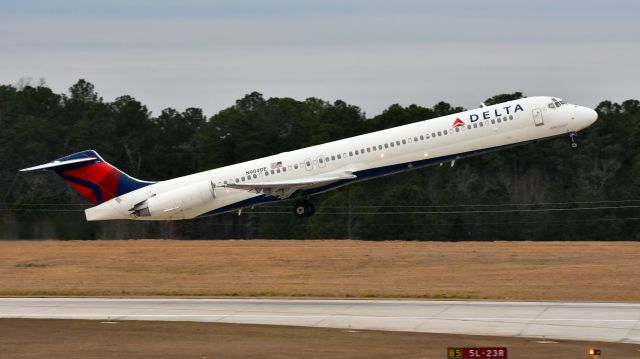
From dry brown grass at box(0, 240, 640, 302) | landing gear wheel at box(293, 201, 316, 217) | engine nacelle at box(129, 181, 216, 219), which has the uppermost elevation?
engine nacelle at box(129, 181, 216, 219)

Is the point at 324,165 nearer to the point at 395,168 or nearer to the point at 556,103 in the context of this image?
the point at 395,168

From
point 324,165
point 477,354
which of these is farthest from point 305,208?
point 477,354

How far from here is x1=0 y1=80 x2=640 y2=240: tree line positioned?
69.8 m

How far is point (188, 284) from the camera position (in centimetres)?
4891

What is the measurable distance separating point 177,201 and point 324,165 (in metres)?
7.95

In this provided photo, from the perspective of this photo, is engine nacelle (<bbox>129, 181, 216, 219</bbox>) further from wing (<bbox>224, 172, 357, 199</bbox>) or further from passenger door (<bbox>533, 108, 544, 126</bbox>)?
passenger door (<bbox>533, 108, 544, 126</bbox>)

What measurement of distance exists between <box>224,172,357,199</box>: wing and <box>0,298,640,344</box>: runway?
1354 cm

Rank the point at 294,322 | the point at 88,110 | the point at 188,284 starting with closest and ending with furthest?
1. the point at 294,322
2. the point at 188,284
3. the point at 88,110

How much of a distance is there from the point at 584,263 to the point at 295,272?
13.3 metres

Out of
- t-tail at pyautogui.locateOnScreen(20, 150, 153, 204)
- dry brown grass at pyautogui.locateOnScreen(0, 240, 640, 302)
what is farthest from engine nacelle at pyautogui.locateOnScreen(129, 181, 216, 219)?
dry brown grass at pyautogui.locateOnScreen(0, 240, 640, 302)

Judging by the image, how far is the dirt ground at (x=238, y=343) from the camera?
29.3 meters

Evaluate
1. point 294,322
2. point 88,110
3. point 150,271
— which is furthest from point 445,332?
point 88,110

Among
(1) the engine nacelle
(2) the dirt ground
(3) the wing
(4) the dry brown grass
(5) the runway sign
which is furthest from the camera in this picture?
(1) the engine nacelle

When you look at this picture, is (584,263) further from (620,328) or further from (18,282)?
(18,282)
